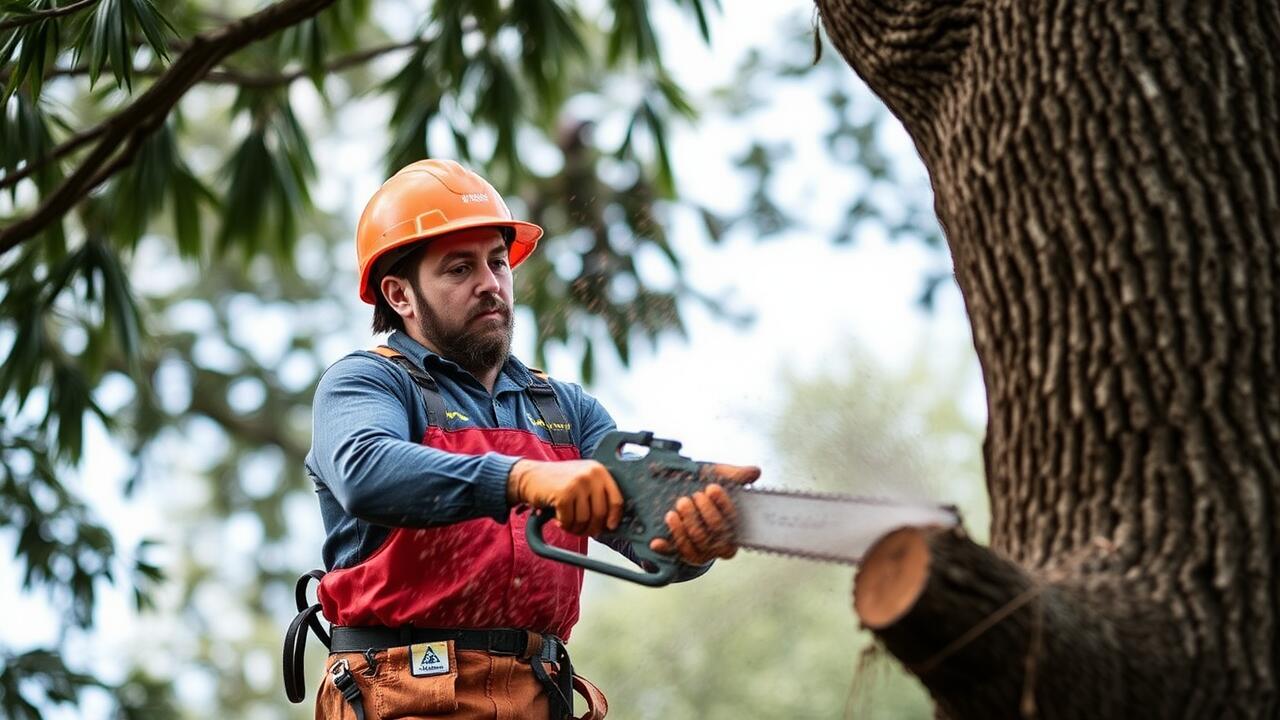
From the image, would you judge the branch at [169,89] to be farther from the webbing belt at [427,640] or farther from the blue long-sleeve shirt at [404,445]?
the webbing belt at [427,640]

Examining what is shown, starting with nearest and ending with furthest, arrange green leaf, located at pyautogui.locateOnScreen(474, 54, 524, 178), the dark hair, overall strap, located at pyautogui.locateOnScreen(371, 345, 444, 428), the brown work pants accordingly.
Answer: the brown work pants < overall strap, located at pyautogui.locateOnScreen(371, 345, 444, 428) < the dark hair < green leaf, located at pyautogui.locateOnScreen(474, 54, 524, 178)

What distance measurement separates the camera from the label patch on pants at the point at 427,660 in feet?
9.78

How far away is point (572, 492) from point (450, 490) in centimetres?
24

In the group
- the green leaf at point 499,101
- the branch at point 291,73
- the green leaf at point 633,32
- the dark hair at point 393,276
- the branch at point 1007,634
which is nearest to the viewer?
the branch at point 1007,634

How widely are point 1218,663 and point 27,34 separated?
2.99 m

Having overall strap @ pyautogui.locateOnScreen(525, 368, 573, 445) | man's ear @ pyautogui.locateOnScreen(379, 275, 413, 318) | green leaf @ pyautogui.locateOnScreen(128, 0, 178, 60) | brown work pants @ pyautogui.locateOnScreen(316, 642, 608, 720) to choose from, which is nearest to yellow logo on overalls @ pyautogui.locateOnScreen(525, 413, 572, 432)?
overall strap @ pyautogui.locateOnScreen(525, 368, 573, 445)

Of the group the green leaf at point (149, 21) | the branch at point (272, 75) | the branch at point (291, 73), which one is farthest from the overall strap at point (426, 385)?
the branch at point (291, 73)

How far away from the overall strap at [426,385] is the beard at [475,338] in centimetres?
15

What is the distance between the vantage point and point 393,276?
3.57 metres

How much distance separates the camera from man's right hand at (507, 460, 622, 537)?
2.68 m

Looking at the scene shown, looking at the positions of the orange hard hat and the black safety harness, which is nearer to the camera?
the black safety harness

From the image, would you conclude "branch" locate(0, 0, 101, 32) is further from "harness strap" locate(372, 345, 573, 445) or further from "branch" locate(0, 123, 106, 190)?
"harness strap" locate(372, 345, 573, 445)

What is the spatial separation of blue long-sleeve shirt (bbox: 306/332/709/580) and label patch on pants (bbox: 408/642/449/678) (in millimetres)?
259

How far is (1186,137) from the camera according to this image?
2373 mm
